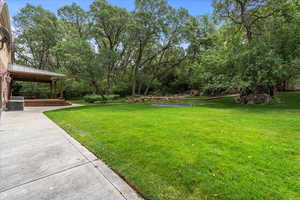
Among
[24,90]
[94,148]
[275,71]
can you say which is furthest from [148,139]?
[24,90]

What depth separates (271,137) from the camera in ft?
11.7

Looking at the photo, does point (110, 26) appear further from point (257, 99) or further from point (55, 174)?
point (55, 174)

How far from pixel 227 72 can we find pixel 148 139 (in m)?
9.87

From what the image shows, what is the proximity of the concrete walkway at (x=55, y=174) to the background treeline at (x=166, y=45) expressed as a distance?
31.0 ft

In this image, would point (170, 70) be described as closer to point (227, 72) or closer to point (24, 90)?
point (227, 72)

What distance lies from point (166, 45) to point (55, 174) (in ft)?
70.0

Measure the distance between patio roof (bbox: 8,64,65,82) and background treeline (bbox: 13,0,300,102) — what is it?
183cm

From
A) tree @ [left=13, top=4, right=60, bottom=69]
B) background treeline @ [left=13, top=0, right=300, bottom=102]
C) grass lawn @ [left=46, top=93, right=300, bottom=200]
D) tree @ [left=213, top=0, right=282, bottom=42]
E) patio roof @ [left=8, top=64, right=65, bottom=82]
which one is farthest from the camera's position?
tree @ [left=13, top=4, right=60, bottom=69]

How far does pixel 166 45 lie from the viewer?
21094 mm

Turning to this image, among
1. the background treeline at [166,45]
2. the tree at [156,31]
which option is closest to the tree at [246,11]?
the background treeline at [166,45]

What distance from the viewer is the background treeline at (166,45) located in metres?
9.71

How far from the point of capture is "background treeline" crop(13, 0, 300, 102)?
9.71 metres

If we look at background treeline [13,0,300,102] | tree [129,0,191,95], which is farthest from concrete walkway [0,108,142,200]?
tree [129,0,191,95]

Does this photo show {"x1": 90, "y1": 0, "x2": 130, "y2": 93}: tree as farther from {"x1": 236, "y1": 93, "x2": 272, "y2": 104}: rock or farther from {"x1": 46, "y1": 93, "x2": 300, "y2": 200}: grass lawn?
{"x1": 46, "y1": 93, "x2": 300, "y2": 200}: grass lawn
